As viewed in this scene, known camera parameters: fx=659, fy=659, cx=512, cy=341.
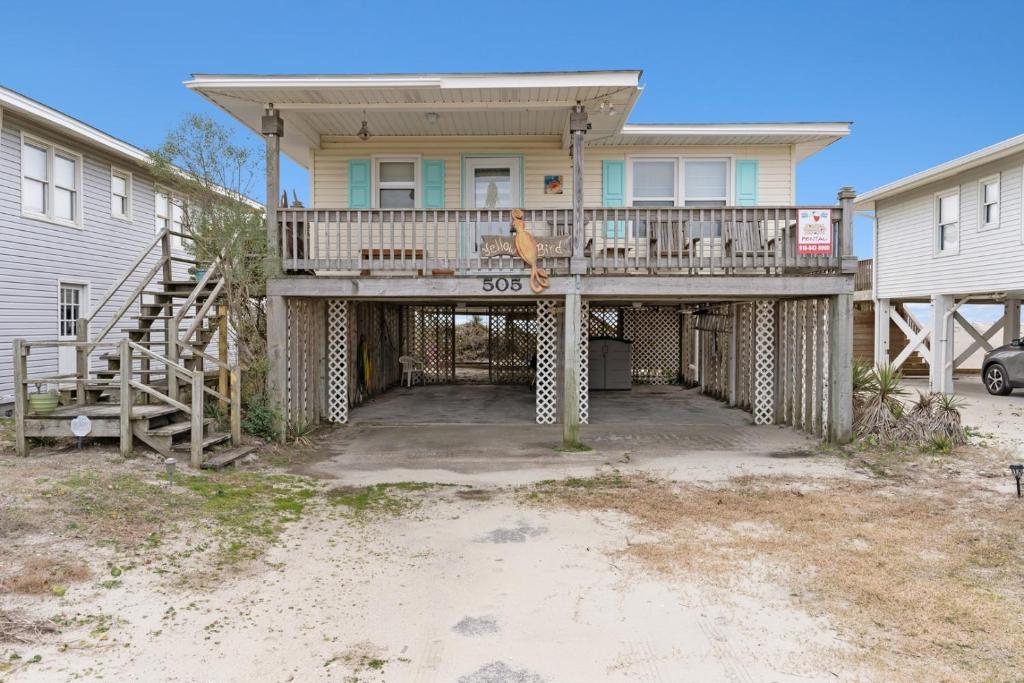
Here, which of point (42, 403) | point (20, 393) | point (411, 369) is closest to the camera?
point (20, 393)

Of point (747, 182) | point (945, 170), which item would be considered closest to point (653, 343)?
point (747, 182)

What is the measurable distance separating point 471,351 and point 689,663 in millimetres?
21230

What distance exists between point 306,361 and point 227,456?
3.22 m

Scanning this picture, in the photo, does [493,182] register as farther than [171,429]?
Yes

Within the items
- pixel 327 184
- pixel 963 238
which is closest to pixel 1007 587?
pixel 327 184

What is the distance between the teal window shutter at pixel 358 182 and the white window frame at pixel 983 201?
540 inches

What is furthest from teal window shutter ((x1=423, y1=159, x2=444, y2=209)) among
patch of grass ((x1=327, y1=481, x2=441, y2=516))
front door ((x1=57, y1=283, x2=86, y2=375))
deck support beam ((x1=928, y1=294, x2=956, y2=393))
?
deck support beam ((x1=928, y1=294, x2=956, y2=393))

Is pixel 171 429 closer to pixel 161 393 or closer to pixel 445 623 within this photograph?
pixel 161 393

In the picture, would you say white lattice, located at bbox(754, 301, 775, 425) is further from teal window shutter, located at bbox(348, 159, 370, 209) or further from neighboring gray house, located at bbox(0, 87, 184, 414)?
neighboring gray house, located at bbox(0, 87, 184, 414)

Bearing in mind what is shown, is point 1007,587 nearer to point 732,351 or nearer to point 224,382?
point 224,382

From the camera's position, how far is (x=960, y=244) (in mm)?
16062

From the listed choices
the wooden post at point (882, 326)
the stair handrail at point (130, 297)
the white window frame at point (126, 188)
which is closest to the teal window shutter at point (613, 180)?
the stair handrail at point (130, 297)

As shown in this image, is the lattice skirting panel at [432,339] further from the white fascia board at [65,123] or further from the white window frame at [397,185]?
the white fascia board at [65,123]

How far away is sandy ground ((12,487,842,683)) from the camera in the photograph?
3613mm
